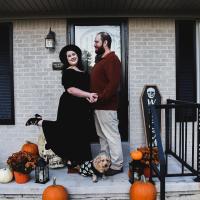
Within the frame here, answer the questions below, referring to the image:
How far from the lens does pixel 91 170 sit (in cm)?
412

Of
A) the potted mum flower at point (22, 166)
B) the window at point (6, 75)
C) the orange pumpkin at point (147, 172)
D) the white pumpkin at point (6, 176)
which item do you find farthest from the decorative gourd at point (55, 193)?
the window at point (6, 75)

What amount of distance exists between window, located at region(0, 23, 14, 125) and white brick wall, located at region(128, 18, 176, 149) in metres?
1.97

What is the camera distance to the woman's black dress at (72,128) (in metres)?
4.23

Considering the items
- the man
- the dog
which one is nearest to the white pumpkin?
the dog

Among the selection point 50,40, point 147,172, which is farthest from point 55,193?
point 50,40

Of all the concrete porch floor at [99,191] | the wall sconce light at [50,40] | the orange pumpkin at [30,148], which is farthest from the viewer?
the wall sconce light at [50,40]

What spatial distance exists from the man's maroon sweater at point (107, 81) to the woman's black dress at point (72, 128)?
0.47 feet

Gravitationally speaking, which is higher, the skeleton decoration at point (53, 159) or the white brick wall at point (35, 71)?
the white brick wall at point (35, 71)

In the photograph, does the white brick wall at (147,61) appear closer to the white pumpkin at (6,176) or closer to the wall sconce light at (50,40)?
the wall sconce light at (50,40)

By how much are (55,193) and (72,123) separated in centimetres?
97

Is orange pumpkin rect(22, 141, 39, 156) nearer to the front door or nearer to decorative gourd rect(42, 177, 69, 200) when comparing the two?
decorative gourd rect(42, 177, 69, 200)

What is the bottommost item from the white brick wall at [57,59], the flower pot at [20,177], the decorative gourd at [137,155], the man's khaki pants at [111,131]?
the flower pot at [20,177]

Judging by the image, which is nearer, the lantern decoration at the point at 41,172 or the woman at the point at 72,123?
the lantern decoration at the point at 41,172

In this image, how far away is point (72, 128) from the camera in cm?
425
